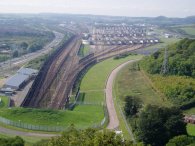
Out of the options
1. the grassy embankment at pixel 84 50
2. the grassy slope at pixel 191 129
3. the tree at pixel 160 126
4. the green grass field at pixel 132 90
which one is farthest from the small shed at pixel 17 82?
the grassy embankment at pixel 84 50

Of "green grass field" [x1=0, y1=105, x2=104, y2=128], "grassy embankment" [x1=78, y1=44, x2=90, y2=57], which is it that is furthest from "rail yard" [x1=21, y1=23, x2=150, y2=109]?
"green grass field" [x1=0, y1=105, x2=104, y2=128]

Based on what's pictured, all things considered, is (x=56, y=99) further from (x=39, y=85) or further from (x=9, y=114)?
(x=9, y=114)

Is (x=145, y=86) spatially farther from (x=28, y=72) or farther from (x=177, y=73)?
(x=28, y=72)

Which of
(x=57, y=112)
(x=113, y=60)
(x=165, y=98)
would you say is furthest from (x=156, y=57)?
(x=57, y=112)

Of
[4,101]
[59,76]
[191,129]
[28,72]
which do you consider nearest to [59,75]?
[59,76]

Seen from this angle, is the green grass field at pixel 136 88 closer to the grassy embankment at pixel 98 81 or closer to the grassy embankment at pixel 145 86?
the grassy embankment at pixel 145 86

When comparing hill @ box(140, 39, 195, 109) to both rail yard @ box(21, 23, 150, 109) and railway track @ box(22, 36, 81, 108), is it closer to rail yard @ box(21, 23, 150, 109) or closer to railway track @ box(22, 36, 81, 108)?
rail yard @ box(21, 23, 150, 109)
